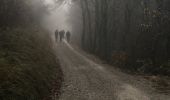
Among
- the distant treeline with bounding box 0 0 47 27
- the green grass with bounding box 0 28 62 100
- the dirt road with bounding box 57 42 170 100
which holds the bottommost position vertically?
the dirt road with bounding box 57 42 170 100

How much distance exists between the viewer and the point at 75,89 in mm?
12758

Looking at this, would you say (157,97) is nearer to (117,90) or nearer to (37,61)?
(117,90)

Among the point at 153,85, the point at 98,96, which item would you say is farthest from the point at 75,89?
the point at 153,85

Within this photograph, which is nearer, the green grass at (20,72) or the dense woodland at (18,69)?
the green grass at (20,72)

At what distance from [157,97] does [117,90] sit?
74.6 inches

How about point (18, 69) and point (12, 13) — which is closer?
point (18, 69)

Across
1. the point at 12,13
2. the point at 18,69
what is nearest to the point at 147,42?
the point at 12,13

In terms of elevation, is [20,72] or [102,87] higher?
[20,72]

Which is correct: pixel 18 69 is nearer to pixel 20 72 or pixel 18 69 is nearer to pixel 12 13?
pixel 20 72

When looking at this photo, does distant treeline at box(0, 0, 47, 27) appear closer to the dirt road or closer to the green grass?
the green grass

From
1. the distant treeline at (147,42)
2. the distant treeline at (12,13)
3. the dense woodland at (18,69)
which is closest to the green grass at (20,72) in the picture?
the dense woodland at (18,69)

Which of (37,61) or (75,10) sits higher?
(75,10)

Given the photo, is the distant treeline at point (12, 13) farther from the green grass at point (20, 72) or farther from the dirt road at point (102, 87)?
the dirt road at point (102, 87)

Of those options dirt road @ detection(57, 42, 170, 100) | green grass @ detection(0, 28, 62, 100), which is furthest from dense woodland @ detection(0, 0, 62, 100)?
dirt road @ detection(57, 42, 170, 100)
